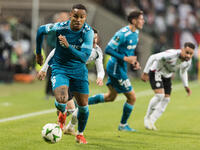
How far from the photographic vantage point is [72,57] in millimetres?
7480

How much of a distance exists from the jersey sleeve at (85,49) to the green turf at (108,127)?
57.3 inches

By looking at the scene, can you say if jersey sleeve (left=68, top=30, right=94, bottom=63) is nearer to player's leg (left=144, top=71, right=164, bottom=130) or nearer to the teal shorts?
the teal shorts

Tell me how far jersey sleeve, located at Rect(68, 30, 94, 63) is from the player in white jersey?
270cm

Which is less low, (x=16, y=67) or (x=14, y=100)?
(x=14, y=100)

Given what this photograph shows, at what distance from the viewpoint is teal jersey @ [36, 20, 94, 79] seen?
723 cm

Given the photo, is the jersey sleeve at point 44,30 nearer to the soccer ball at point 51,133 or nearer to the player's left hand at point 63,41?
the player's left hand at point 63,41

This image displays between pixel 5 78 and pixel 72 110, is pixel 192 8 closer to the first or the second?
pixel 5 78

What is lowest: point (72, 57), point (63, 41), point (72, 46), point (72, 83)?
point (72, 83)

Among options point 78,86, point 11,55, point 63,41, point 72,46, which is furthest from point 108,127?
point 11,55

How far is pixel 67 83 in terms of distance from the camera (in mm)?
7426

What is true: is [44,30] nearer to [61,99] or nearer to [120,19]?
[61,99]

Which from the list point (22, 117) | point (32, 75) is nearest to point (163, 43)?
point (32, 75)

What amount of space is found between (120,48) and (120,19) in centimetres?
1704

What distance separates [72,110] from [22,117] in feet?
8.82
